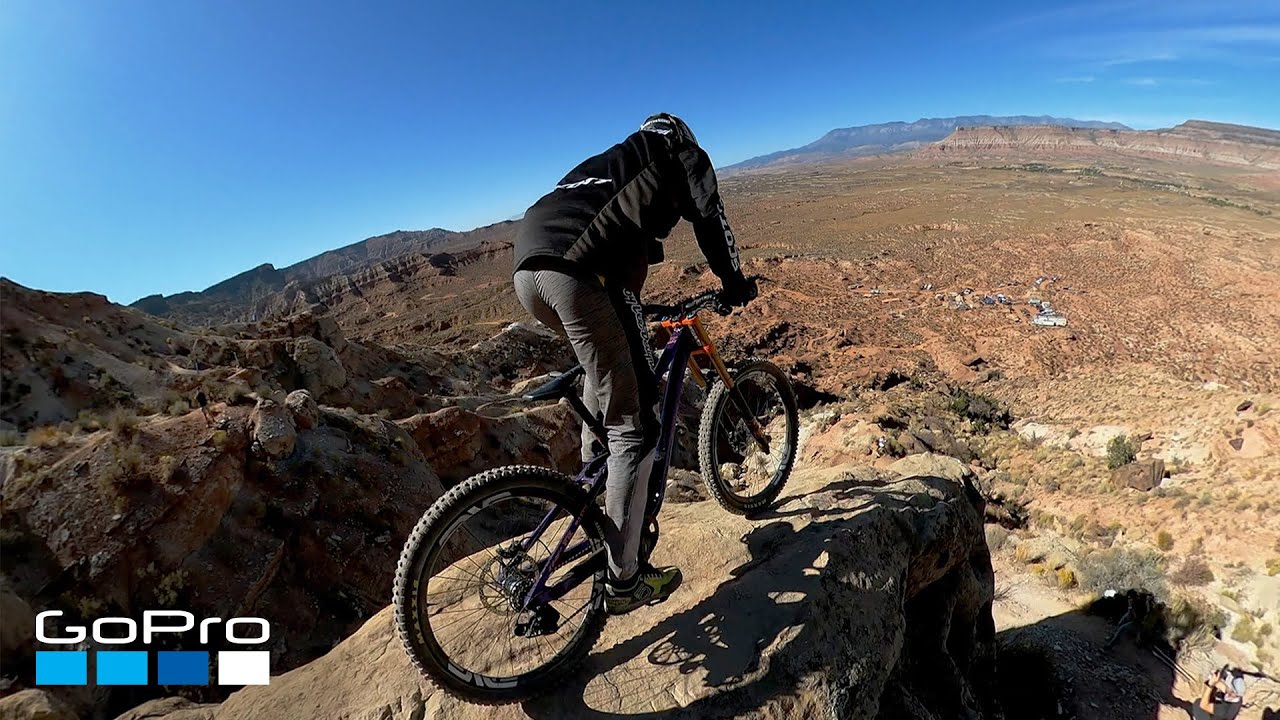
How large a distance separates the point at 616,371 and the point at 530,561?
3.74 feet

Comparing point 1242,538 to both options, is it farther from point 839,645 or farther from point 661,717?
point 661,717

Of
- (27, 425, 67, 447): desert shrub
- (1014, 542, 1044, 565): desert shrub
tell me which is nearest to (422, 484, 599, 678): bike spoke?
(27, 425, 67, 447): desert shrub

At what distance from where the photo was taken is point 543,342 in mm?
24672

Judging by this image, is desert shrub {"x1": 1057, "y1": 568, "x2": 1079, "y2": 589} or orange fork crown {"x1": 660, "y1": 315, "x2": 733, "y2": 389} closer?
orange fork crown {"x1": 660, "y1": 315, "x2": 733, "y2": 389}

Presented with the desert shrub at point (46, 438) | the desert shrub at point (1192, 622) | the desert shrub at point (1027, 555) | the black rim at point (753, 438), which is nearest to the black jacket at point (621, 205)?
the black rim at point (753, 438)

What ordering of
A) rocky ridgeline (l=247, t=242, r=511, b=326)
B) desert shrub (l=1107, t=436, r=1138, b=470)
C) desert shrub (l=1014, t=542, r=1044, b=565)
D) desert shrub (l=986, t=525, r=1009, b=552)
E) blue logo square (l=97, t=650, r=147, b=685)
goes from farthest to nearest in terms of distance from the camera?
1. rocky ridgeline (l=247, t=242, r=511, b=326)
2. desert shrub (l=1107, t=436, r=1138, b=470)
3. desert shrub (l=986, t=525, r=1009, b=552)
4. desert shrub (l=1014, t=542, r=1044, b=565)
5. blue logo square (l=97, t=650, r=147, b=685)

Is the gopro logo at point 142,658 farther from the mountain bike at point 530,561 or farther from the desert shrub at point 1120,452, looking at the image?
the desert shrub at point 1120,452

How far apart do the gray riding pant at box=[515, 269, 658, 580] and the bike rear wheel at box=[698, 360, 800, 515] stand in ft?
3.39

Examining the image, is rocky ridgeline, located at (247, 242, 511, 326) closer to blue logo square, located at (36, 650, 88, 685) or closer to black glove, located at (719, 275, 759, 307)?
blue logo square, located at (36, 650, 88, 685)

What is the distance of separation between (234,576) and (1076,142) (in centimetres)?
25441

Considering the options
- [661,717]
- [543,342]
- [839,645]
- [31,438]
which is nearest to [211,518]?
[31,438]

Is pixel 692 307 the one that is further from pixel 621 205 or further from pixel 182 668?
pixel 182 668

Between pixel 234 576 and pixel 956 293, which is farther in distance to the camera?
pixel 956 293

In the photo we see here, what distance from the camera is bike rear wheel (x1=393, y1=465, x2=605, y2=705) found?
2502 mm
